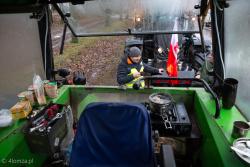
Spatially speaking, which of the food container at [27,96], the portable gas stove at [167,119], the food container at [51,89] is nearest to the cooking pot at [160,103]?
the portable gas stove at [167,119]

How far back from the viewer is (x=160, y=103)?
8.39 feet

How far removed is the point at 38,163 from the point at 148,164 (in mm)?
1181

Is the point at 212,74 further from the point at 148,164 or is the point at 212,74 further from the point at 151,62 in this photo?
the point at 151,62

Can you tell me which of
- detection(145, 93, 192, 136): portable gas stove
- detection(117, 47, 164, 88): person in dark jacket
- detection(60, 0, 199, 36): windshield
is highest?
detection(60, 0, 199, 36): windshield

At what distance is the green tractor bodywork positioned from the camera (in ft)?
6.28

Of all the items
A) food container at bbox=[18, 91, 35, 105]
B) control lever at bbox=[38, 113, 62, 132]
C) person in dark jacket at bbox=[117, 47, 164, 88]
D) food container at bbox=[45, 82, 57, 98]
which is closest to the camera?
control lever at bbox=[38, 113, 62, 132]

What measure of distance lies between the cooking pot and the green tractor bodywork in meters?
0.31

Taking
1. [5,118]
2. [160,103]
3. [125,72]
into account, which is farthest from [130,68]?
[5,118]

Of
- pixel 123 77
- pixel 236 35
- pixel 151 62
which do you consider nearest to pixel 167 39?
pixel 151 62

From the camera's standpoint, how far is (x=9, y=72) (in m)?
2.81

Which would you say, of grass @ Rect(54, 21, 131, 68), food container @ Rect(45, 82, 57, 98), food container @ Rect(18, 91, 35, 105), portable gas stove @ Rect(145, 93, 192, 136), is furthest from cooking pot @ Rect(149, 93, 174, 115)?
grass @ Rect(54, 21, 131, 68)

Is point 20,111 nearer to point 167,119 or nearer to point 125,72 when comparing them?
point 167,119

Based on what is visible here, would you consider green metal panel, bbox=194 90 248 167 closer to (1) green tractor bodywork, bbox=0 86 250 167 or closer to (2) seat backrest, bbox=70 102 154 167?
(1) green tractor bodywork, bbox=0 86 250 167

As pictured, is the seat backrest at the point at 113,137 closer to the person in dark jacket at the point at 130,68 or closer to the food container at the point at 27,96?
the food container at the point at 27,96
